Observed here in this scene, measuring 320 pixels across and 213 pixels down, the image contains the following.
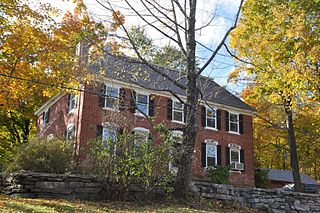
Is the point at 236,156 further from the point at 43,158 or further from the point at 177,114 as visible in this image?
the point at 43,158

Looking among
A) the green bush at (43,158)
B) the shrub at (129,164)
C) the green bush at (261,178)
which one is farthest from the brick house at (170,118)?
the shrub at (129,164)

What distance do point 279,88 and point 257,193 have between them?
15.2 ft

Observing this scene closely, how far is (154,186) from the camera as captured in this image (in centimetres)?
1125

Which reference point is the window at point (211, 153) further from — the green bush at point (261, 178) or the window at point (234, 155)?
the green bush at point (261, 178)

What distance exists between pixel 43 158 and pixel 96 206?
326cm

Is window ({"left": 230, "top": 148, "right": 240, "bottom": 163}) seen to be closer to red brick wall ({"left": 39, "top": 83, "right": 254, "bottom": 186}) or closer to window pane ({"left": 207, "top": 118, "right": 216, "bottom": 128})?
red brick wall ({"left": 39, "top": 83, "right": 254, "bottom": 186})

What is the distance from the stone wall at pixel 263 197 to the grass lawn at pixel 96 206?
48cm

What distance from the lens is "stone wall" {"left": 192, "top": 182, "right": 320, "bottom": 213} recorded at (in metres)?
12.7

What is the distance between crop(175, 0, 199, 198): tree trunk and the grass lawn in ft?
2.63

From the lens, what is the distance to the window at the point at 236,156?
2355cm

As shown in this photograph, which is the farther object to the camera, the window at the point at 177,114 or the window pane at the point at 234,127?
the window pane at the point at 234,127

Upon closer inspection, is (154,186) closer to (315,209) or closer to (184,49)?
(184,49)

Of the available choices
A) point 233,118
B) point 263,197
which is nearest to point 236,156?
point 233,118

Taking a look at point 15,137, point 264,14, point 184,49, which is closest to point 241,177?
point 264,14
